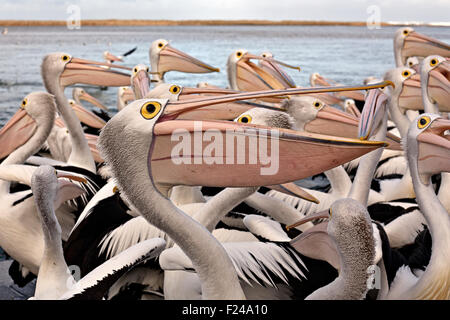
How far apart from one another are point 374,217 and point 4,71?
548 inches

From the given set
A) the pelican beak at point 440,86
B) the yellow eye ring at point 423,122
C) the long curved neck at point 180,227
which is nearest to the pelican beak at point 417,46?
the pelican beak at point 440,86

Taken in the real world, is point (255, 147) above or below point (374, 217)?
above

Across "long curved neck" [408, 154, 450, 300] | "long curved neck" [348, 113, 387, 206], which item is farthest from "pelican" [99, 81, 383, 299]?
"long curved neck" [348, 113, 387, 206]

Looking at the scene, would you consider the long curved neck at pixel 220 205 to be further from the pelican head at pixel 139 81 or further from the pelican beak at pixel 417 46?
the pelican beak at pixel 417 46

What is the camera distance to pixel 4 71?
14.9m

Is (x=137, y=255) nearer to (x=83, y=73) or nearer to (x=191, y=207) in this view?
(x=191, y=207)

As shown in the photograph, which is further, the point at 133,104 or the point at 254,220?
the point at 254,220

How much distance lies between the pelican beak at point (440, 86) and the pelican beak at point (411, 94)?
1.11 ft

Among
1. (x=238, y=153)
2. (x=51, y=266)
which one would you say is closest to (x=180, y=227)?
(x=238, y=153)

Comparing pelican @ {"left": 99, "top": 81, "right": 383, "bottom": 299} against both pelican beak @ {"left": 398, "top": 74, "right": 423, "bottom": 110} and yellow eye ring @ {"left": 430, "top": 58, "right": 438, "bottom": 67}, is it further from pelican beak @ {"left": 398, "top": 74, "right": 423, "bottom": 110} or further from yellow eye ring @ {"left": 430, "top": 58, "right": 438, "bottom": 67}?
pelican beak @ {"left": 398, "top": 74, "right": 423, "bottom": 110}

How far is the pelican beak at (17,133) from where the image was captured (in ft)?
10.8

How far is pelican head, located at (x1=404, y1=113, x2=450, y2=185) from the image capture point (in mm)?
2229

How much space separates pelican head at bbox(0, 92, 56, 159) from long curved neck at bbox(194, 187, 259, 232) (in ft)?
4.99
